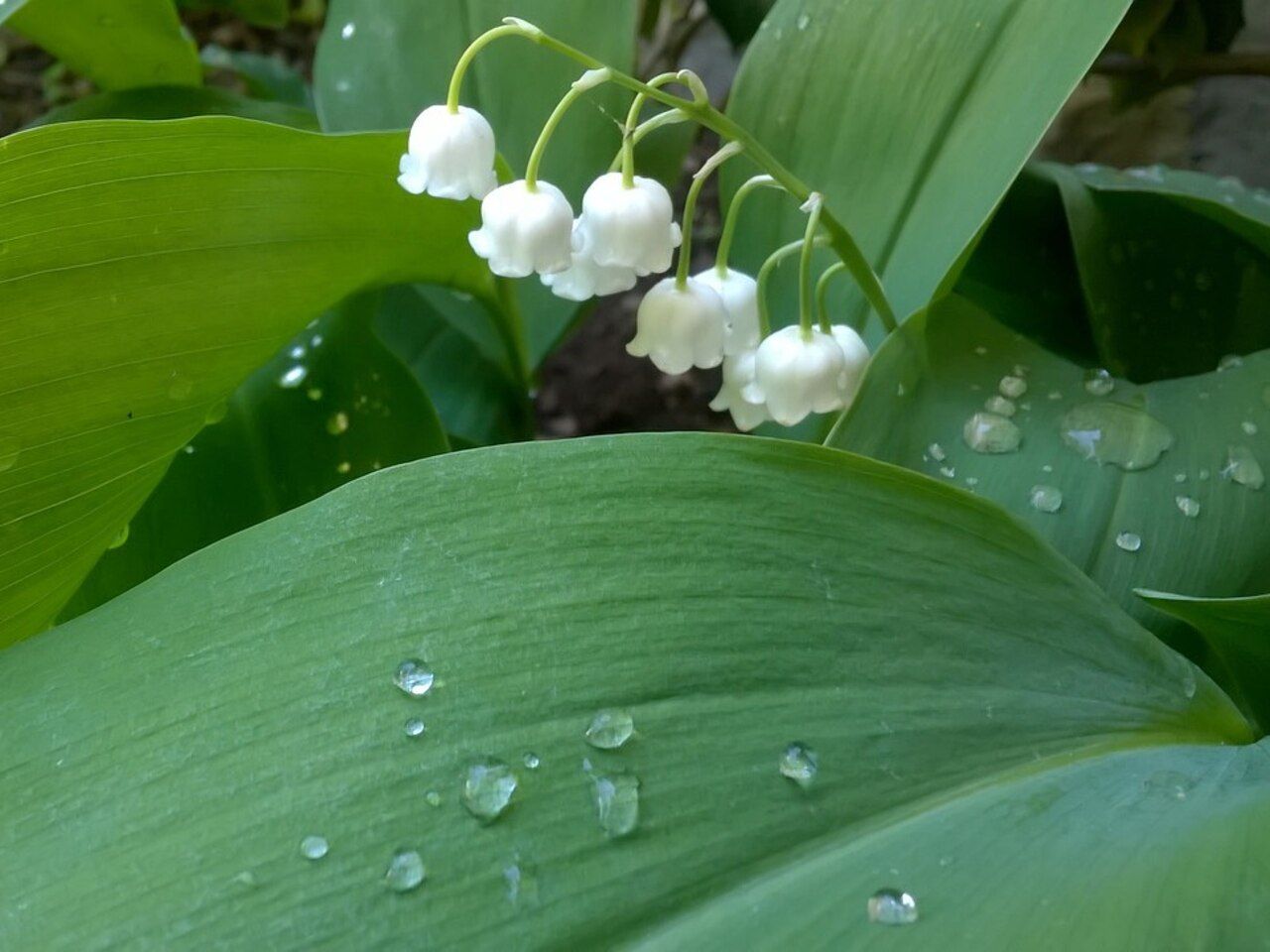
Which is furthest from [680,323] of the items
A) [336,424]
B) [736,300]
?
[336,424]

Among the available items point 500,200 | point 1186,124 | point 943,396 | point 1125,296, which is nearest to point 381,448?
point 500,200

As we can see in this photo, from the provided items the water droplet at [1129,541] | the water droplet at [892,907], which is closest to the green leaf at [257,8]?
the water droplet at [1129,541]

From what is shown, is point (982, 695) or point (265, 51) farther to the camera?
point (265, 51)

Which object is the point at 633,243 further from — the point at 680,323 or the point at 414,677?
the point at 414,677

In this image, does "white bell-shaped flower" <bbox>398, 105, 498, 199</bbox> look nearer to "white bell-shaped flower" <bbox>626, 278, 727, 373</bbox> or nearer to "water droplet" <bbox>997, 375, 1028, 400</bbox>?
"white bell-shaped flower" <bbox>626, 278, 727, 373</bbox>

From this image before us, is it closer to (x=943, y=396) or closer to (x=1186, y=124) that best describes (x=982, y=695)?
(x=943, y=396)

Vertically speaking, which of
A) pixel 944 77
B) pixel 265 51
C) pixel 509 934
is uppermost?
pixel 944 77

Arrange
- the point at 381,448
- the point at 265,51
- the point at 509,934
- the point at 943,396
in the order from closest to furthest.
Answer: the point at 509,934, the point at 943,396, the point at 381,448, the point at 265,51
